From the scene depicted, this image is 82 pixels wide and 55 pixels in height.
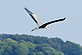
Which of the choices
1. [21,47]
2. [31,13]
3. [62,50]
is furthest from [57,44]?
[31,13]

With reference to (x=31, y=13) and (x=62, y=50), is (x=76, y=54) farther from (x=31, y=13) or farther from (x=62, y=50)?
(x=31, y=13)

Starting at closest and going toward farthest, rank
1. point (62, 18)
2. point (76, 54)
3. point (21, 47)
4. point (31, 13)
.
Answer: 1. point (62, 18)
2. point (31, 13)
3. point (21, 47)
4. point (76, 54)

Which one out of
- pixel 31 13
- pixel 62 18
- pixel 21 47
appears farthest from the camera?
pixel 21 47

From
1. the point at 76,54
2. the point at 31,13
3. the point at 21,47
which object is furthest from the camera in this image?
the point at 76,54

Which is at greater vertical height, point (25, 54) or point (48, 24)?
point (25, 54)

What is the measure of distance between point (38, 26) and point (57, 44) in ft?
608

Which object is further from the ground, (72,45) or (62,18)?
(72,45)

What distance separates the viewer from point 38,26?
1408 cm

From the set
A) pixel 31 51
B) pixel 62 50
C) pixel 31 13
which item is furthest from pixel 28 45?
pixel 31 13

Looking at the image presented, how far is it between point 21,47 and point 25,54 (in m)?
3.08

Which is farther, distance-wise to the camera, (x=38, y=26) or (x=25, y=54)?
(x=25, y=54)

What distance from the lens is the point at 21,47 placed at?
165 metres

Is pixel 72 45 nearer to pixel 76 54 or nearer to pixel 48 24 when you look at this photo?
pixel 76 54

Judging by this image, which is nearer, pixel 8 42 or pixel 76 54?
pixel 8 42
